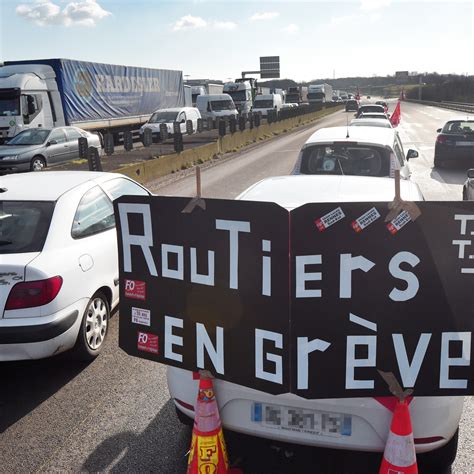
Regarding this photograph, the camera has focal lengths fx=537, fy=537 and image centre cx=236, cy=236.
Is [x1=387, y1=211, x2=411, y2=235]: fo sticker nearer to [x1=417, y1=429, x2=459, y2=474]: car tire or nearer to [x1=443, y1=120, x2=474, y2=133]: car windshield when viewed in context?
[x1=417, y1=429, x2=459, y2=474]: car tire

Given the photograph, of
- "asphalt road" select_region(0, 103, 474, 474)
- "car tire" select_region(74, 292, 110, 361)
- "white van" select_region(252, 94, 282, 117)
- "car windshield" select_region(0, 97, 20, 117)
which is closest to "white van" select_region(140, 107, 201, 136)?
"car windshield" select_region(0, 97, 20, 117)

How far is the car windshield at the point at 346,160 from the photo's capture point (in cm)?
683

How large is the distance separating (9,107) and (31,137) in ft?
11.1

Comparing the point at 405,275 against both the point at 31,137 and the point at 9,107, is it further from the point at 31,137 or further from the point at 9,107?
the point at 9,107

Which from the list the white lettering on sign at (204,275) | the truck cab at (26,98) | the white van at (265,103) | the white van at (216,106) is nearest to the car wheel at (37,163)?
the truck cab at (26,98)

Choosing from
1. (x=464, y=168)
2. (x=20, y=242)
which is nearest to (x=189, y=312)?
(x=20, y=242)

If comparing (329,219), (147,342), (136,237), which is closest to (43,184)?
(136,237)

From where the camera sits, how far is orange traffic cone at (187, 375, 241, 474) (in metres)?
2.89

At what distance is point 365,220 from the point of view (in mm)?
2586

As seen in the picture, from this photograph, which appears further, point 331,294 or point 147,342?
point 147,342

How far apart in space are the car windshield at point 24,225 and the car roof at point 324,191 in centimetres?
171

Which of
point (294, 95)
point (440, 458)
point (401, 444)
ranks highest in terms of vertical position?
point (294, 95)

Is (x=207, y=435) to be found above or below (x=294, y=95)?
below

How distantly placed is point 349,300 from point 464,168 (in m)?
15.3
